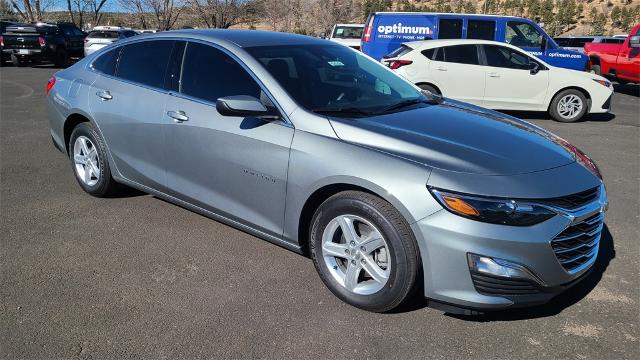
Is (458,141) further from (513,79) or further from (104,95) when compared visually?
(513,79)

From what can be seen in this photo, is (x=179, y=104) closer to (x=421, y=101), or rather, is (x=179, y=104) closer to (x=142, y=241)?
(x=142, y=241)

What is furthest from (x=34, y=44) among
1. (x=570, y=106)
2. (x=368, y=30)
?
(x=570, y=106)

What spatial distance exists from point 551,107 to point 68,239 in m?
9.19

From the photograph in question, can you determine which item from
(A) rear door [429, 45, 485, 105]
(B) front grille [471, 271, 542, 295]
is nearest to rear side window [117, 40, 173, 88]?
(B) front grille [471, 271, 542, 295]

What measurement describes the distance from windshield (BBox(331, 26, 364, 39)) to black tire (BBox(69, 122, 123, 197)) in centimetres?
1730

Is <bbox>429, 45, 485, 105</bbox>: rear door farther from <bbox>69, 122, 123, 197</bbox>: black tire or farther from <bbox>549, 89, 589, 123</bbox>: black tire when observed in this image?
<bbox>69, 122, 123, 197</bbox>: black tire

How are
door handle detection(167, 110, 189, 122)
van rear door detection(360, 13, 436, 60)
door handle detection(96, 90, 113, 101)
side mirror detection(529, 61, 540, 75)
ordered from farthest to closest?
1. van rear door detection(360, 13, 436, 60)
2. side mirror detection(529, 61, 540, 75)
3. door handle detection(96, 90, 113, 101)
4. door handle detection(167, 110, 189, 122)

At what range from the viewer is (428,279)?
9.25 ft

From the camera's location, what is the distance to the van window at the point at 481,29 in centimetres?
1222

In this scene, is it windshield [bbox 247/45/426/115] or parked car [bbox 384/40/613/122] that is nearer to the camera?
windshield [bbox 247/45/426/115]

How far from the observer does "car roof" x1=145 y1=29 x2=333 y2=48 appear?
3988mm

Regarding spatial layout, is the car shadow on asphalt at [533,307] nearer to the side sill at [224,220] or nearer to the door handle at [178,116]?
the side sill at [224,220]

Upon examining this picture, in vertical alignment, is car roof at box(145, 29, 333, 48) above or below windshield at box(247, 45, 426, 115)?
above

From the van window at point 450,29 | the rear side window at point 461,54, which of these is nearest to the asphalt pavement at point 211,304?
the rear side window at point 461,54
